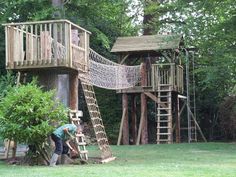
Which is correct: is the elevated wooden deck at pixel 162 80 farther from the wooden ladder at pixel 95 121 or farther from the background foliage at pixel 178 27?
the wooden ladder at pixel 95 121

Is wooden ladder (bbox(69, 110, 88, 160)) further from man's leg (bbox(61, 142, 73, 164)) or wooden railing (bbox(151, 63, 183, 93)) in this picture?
wooden railing (bbox(151, 63, 183, 93))

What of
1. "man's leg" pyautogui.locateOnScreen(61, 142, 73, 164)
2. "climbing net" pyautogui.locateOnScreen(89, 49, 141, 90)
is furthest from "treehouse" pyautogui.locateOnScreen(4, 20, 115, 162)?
"climbing net" pyautogui.locateOnScreen(89, 49, 141, 90)

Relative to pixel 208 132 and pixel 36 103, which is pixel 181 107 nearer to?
pixel 208 132

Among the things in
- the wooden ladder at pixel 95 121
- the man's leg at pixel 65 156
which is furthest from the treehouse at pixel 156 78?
the man's leg at pixel 65 156

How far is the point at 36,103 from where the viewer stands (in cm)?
1119

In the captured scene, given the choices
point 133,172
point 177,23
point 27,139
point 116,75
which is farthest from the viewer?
point 177,23

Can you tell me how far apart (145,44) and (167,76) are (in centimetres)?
159

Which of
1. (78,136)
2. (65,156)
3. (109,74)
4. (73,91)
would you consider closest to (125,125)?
(109,74)

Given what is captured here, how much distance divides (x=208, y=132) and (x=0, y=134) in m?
14.6

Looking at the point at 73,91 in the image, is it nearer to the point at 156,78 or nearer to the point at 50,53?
the point at 50,53

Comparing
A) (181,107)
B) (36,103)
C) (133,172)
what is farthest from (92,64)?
(181,107)

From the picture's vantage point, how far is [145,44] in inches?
825

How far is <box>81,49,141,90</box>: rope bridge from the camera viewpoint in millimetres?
15227

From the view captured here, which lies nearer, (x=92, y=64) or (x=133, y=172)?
(x=133, y=172)
